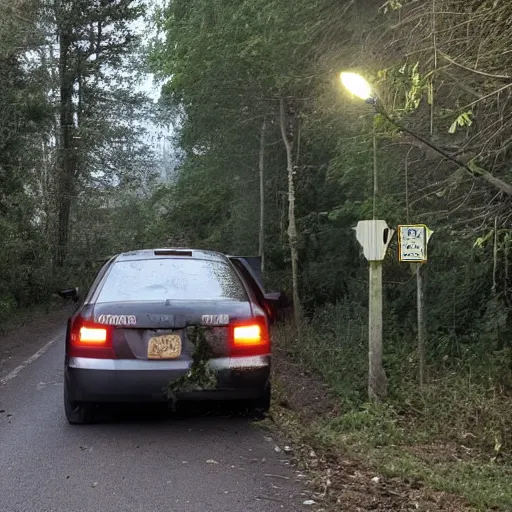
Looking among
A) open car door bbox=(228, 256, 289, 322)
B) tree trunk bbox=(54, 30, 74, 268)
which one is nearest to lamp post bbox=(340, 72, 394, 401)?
open car door bbox=(228, 256, 289, 322)

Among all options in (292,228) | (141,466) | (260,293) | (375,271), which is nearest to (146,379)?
(141,466)

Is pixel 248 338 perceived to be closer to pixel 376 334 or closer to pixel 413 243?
pixel 376 334

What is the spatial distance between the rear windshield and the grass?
1.53 meters

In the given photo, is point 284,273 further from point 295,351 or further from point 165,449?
point 165,449

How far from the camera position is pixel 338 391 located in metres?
8.02

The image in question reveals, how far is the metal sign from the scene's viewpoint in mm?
7395

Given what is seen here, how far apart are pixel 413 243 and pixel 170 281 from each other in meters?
2.89

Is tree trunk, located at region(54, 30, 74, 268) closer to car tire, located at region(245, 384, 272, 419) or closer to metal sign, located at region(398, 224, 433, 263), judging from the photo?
metal sign, located at region(398, 224, 433, 263)

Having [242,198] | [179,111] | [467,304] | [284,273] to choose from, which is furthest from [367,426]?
[179,111]

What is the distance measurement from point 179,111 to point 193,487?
69.0 feet

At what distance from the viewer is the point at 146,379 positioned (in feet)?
17.4

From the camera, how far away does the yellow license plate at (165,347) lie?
537cm

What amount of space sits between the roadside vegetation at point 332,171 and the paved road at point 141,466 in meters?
0.87

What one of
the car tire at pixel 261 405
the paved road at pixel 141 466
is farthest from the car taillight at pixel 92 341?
the car tire at pixel 261 405
